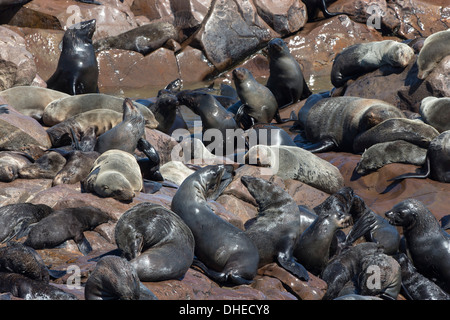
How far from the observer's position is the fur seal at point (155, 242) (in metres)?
5.06

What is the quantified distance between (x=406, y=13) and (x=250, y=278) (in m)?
16.2

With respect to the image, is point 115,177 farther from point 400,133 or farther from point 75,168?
point 400,133

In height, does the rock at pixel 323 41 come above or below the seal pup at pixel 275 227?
below

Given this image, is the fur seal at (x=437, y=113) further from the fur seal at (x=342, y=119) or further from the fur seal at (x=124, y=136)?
the fur seal at (x=124, y=136)

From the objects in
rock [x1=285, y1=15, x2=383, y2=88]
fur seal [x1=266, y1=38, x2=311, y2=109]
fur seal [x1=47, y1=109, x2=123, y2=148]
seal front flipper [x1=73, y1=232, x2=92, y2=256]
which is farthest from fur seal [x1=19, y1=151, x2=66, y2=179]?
rock [x1=285, y1=15, x2=383, y2=88]

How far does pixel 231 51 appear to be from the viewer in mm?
18688

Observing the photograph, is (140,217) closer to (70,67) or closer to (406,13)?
(70,67)

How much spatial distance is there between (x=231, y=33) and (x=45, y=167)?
39.1 feet

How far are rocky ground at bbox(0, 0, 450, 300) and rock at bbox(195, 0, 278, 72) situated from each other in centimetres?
3

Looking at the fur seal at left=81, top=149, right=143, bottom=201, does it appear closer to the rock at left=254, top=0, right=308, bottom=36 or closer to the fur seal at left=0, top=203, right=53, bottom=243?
the fur seal at left=0, top=203, right=53, bottom=243

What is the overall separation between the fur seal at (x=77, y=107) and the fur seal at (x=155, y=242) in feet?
15.4

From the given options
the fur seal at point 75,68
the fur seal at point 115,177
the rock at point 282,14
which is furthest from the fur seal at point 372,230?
the rock at point 282,14
